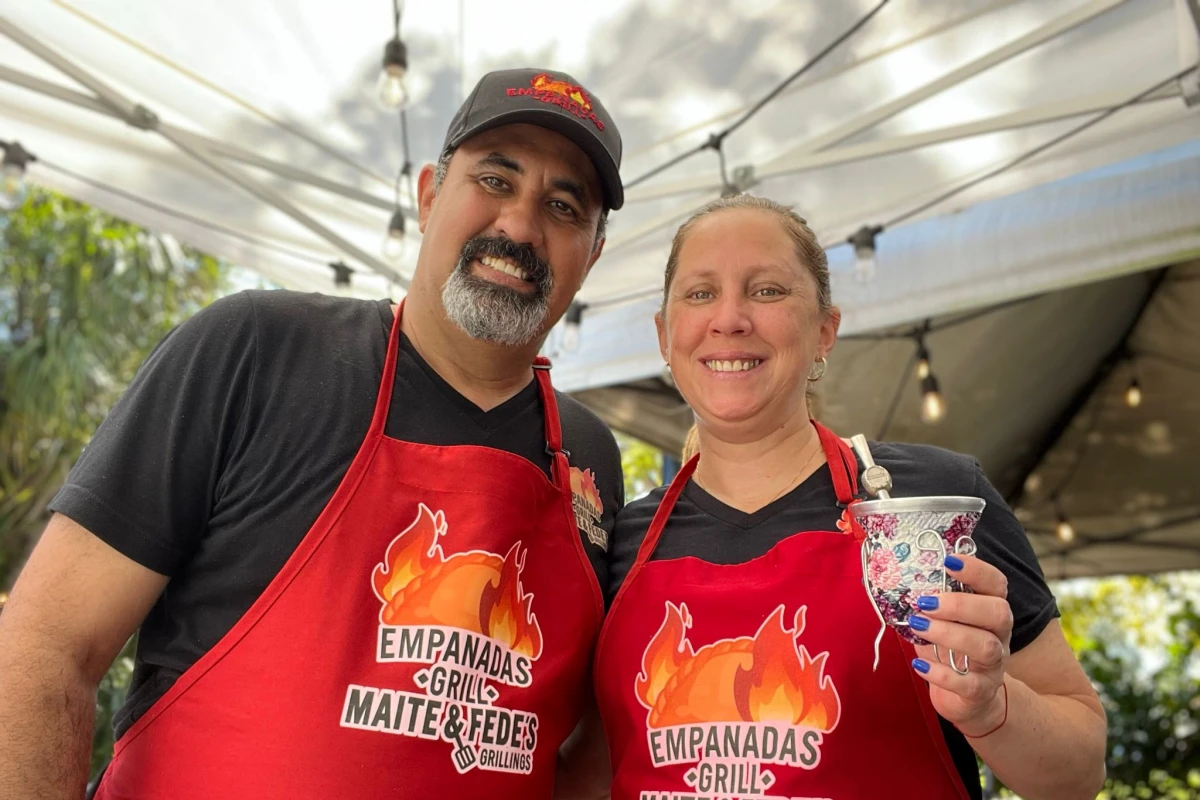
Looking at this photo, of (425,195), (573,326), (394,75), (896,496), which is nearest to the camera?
(896,496)

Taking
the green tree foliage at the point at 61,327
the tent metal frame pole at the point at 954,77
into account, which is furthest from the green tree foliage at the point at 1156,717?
the green tree foliage at the point at 61,327

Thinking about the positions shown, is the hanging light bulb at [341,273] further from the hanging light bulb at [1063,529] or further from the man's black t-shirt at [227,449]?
the hanging light bulb at [1063,529]

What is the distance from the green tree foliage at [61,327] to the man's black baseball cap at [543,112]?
8580mm

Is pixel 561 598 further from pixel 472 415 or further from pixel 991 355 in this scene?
pixel 991 355

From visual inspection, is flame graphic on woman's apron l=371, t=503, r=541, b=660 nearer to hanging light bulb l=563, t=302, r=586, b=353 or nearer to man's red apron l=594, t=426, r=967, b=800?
man's red apron l=594, t=426, r=967, b=800

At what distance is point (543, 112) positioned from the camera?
1.72 meters

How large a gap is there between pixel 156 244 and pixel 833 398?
8.61 metres

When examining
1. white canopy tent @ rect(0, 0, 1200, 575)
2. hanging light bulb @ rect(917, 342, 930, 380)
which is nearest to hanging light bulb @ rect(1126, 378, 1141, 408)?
hanging light bulb @ rect(917, 342, 930, 380)

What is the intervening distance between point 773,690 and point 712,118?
2.35 meters

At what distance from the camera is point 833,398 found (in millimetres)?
4555

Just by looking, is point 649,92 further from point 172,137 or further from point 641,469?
point 641,469

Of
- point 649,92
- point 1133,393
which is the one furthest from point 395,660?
point 1133,393

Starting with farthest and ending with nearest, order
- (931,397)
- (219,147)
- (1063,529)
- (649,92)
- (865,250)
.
A: 1. (1063,529)
2. (931,397)
3. (219,147)
4. (649,92)
5. (865,250)

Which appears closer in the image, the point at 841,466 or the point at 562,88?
the point at 841,466
